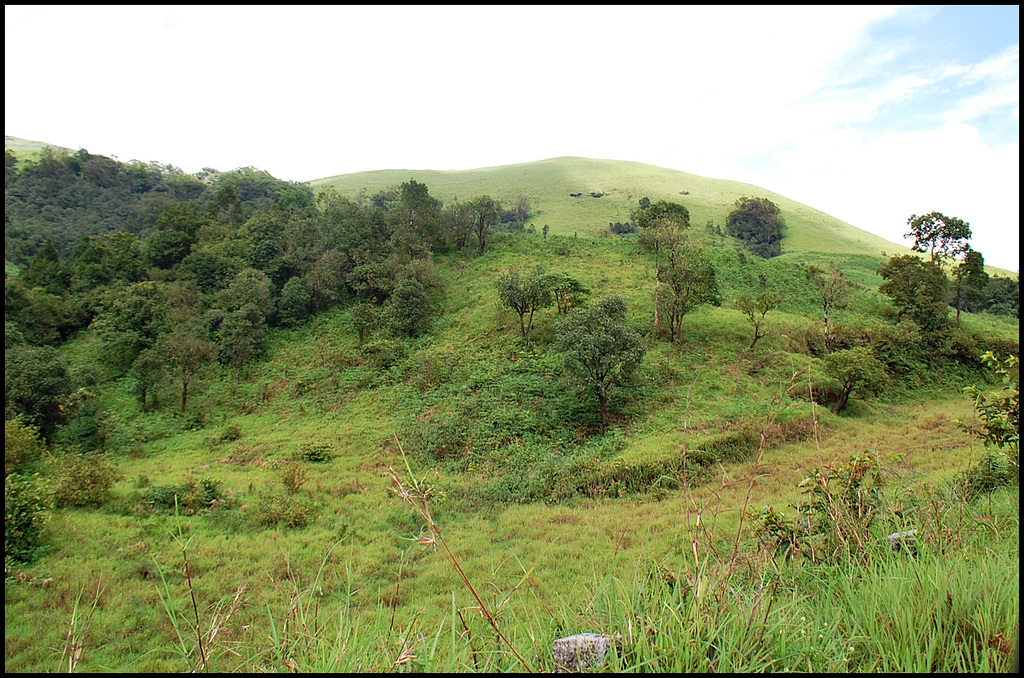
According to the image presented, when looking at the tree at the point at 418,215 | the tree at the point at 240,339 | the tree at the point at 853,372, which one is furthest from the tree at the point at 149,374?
the tree at the point at 853,372

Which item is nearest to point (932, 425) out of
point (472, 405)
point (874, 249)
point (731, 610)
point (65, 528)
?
point (472, 405)

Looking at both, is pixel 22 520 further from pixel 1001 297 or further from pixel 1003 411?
pixel 1001 297

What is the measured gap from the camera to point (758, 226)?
62.4m

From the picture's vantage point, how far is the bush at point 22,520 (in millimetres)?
8922

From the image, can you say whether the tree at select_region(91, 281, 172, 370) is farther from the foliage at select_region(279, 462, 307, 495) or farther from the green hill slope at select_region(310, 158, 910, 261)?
the green hill slope at select_region(310, 158, 910, 261)

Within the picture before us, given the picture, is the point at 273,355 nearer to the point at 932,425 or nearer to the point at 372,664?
the point at 372,664

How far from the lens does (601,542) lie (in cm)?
1033

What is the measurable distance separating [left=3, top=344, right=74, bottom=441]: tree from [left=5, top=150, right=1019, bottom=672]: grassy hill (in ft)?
6.71

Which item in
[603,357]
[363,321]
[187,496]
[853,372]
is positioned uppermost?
[363,321]

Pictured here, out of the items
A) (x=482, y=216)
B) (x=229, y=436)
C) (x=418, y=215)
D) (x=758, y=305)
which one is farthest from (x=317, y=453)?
(x=482, y=216)

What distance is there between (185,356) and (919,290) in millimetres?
41352

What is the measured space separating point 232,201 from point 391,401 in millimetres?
40376

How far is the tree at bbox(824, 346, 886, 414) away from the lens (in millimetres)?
19016

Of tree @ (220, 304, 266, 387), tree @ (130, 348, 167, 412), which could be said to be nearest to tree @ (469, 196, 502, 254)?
tree @ (220, 304, 266, 387)
